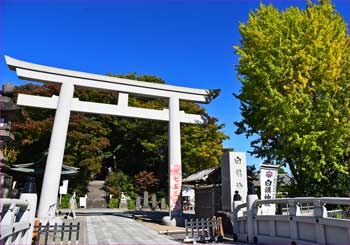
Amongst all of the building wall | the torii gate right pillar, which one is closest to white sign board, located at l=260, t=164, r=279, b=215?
the building wall

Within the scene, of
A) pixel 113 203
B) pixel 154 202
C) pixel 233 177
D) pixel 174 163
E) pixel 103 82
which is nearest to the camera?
pixel 233 177

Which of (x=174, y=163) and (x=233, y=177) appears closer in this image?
(x=233, y=177)

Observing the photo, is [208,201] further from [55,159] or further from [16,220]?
[16,220]

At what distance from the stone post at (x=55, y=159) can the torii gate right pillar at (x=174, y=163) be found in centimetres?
571

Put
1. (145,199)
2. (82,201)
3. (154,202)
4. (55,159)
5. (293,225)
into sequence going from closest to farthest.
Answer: (293,225), (55,159), (82,201), (154,202), (145,199)

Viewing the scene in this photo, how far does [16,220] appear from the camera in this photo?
6.15 metres

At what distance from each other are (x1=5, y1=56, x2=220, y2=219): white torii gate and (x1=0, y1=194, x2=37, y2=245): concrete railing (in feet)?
19.9

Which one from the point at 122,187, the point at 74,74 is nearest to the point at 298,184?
the point at 74,74

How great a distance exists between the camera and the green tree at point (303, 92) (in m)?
11.4

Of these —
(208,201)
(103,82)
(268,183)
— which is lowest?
(208,201)

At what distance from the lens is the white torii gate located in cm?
1312

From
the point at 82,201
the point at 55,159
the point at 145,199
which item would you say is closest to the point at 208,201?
the point at 55,159

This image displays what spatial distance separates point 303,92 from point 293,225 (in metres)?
7.11

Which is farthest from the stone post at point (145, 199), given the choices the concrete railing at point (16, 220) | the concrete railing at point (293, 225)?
the concrete railing at point (16, 220)
